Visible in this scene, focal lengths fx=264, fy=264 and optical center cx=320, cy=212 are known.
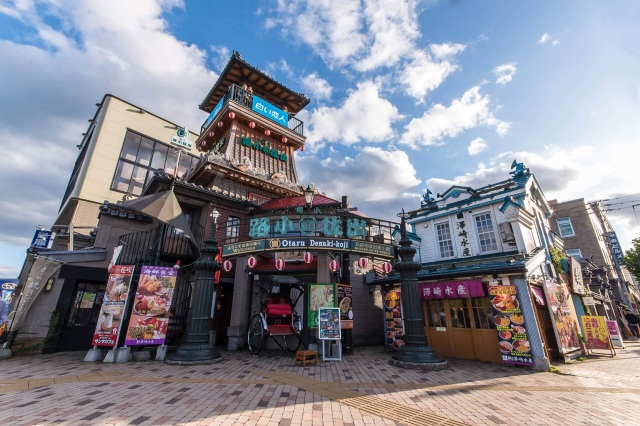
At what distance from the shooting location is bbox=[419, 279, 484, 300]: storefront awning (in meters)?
10.7

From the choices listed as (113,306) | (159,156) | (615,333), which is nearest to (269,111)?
(159,156)

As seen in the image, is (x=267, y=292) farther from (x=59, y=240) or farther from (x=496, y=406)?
(x=59, y=240)

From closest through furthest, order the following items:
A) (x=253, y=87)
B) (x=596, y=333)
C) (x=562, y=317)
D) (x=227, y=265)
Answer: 1. (x=227, y=265)
2. (x=562, y=317)
3. (x=596, y=333)
4. (x=253, y=87)

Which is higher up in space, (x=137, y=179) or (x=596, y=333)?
(x=137, y=179)

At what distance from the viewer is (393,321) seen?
12.9 meters

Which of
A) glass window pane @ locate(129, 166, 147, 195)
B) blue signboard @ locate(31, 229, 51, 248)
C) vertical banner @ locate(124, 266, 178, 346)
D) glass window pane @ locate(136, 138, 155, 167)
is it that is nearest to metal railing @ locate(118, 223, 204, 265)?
vertical banner @ locate(124, 266, 178, 346)

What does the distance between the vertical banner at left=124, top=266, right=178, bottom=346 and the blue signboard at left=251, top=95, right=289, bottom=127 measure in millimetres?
14412

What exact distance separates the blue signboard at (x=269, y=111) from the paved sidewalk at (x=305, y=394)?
682 inches

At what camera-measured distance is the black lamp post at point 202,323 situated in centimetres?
914

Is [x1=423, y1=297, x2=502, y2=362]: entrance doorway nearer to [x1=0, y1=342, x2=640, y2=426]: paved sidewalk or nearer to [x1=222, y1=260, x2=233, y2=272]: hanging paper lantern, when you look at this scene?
[x1=0, y1=342, x2=640, y2=426]: paved sidewalk

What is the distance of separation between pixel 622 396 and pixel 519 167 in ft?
36.2

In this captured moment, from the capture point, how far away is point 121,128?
77.4 feet

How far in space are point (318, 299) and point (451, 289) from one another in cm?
577

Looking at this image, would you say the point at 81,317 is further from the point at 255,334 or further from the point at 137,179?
the point at 137,179
